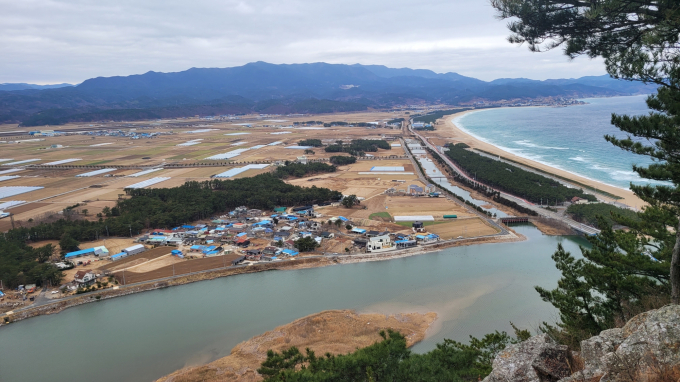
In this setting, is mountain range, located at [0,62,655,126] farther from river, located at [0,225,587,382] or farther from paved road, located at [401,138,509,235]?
river, located at [0,225,587,382]

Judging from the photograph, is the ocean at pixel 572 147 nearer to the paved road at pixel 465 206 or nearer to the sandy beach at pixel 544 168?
the sandy beach at pixel 544 168

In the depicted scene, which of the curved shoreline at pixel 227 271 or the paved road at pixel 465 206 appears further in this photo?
the paved road at pixel 465 206

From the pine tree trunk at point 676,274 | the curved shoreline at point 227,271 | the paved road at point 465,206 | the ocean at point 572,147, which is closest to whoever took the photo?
the pine tree trunk at point 676,274

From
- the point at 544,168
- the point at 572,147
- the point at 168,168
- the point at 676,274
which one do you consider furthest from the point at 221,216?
the point at 572,147

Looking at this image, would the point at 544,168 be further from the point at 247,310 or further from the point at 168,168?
the point at 168,168

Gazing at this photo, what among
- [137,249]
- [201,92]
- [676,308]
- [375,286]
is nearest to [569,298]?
[676,308]

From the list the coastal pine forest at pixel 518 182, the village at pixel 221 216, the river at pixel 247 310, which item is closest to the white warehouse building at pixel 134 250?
the village at pixel 221 216

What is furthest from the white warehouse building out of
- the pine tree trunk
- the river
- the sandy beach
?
the sandy beach

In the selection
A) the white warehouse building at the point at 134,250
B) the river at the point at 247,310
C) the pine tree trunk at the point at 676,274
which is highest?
the pine tree trunk at the point at 676,274
